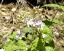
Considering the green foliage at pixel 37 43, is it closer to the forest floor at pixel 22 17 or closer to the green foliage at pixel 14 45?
the green foliage at pixel 14 45

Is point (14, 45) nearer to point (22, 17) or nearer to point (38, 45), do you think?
point (38, 45)

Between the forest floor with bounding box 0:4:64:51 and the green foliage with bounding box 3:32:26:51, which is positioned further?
the forest floor with bounding box 0:4:64:51

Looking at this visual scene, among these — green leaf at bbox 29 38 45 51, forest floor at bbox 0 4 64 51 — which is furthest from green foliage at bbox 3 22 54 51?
forest floor at bbox 0 4 64 51

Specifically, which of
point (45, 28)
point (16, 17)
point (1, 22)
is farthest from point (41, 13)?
point (45, 28)

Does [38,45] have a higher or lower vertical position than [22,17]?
higher

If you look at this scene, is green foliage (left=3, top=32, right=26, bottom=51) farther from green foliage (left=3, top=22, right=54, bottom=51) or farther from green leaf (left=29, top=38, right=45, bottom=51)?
green leaf (left=29, top=38, right=45, bottom=51)

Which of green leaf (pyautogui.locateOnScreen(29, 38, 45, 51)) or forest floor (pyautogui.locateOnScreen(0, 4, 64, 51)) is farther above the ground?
green leaf (pyautogui.locateOnScreen(29, 38, 45, 51))

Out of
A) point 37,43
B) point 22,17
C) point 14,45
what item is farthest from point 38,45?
point 22,17

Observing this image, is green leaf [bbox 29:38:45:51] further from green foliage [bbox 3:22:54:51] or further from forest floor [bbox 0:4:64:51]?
forest floor [bbox 0:4:64:51]

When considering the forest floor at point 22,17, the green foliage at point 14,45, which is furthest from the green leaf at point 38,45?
the forest floor at point 22,17
